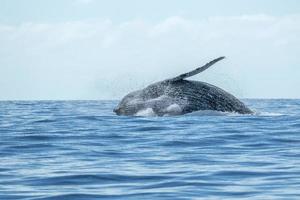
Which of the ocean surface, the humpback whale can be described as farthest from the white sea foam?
the ocean surface

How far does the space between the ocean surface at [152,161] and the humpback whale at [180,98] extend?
2557mm

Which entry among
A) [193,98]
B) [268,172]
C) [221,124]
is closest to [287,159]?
[268,172]

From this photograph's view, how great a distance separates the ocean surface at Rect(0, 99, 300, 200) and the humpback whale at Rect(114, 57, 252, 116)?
256 centimetres

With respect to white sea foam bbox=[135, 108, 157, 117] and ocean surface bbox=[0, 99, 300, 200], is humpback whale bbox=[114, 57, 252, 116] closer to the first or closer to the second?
white sea foam bbox=[135, 108, 157, 117]

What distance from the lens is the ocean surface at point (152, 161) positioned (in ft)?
28.7

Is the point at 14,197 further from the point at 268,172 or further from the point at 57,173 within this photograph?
the point at 268,172

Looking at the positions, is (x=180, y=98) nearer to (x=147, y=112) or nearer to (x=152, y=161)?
(x=147, y=112)

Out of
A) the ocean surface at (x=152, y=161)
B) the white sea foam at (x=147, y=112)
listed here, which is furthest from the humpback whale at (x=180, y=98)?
the ocean surface at (x=152, y=161)

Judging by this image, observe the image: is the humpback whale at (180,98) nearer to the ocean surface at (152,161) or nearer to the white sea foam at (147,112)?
the white sea foam at (147,112)

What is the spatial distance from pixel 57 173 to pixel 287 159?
415 cm

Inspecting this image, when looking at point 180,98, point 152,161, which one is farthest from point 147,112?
point 152,161

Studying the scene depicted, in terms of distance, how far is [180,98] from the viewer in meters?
21.5

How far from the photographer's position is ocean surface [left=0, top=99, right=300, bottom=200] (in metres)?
8.74

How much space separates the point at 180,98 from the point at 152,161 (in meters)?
10.1
